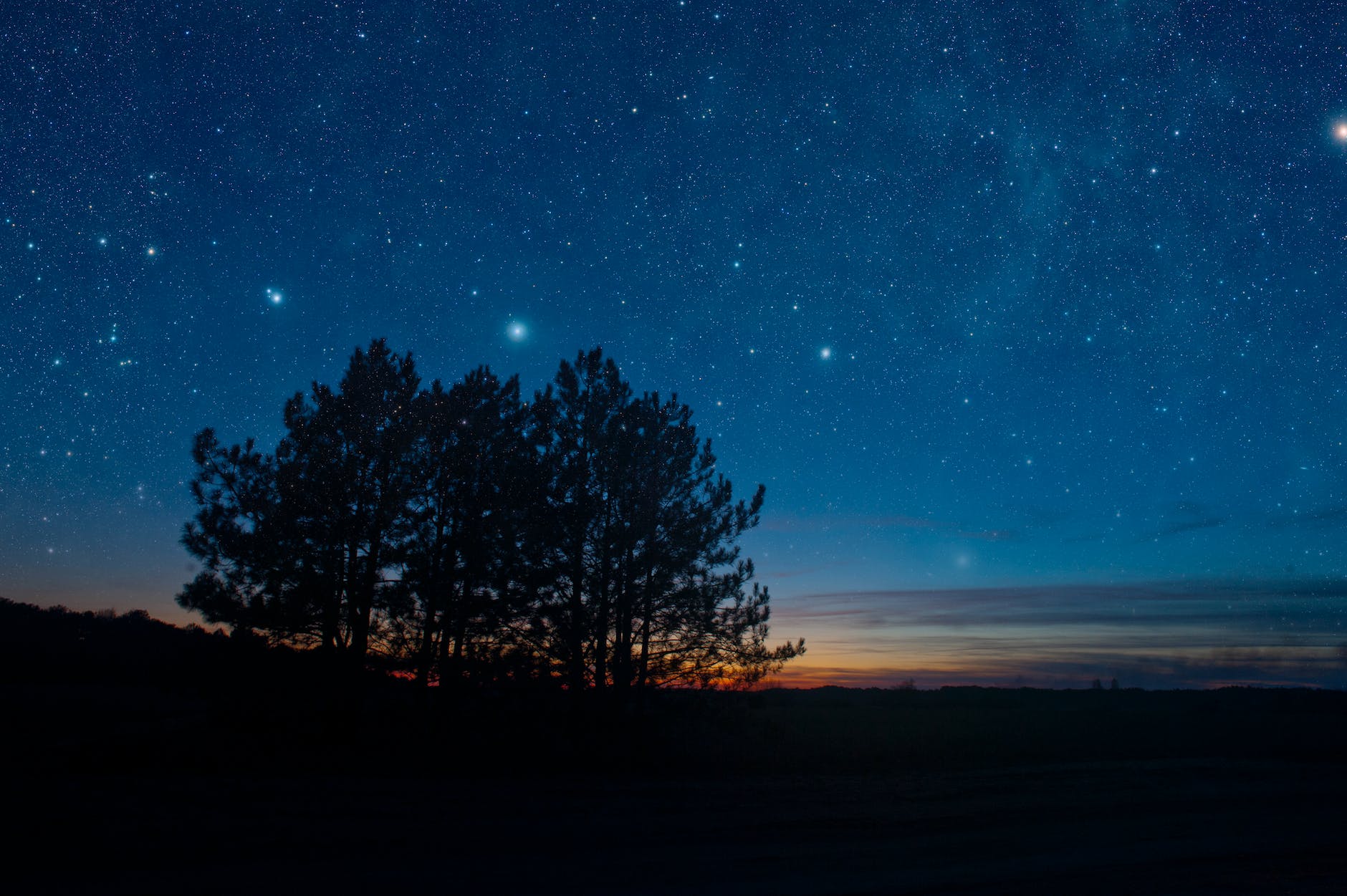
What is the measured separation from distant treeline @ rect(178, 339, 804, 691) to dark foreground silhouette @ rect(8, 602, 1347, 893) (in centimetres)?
109

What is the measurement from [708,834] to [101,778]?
9.53 meters

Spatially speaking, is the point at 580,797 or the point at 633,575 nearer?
the point at 580,797

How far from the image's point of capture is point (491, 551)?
19281mm

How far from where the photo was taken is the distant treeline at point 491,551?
1859cm

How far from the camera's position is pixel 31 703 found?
1838 cm

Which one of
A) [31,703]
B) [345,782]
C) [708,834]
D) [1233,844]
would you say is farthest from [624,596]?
[31,703]

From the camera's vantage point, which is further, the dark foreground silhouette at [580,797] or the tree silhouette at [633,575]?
the tree silhouette at [633,575]

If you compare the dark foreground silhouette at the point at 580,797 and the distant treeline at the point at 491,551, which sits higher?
the distant treeline at the point at 491,551

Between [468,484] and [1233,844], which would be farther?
[468,484]

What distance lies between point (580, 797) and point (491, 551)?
29.2 ft

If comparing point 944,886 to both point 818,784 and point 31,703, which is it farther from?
point 31,703

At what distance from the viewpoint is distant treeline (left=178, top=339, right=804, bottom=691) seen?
18594 mm

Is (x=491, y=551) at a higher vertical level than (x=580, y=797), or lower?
higher

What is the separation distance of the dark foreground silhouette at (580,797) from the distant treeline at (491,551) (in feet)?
3.56
